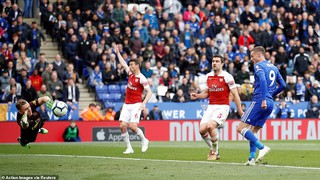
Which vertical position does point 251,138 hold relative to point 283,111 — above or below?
above

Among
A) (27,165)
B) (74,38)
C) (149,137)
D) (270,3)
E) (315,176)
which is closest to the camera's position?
(315,176)

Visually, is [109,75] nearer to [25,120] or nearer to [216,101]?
[25,120]

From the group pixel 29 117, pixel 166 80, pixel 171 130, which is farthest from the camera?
pixel 166 80

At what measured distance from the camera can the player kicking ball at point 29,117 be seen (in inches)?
852

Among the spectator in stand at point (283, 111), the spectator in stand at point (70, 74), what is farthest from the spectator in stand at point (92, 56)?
the spectator in stand at point (283, 111)

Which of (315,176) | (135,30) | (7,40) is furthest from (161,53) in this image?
(315,176)

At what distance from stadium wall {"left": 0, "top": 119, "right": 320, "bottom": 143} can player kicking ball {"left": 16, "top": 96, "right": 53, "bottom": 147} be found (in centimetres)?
1000

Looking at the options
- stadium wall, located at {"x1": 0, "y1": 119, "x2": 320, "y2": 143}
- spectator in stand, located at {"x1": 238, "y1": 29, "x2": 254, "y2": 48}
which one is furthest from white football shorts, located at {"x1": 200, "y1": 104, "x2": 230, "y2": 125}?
spectator in stand, located at {"x1": 238, "y1": 29, "x2": 254, "y2": 48}

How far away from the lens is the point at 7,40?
36.1 meters

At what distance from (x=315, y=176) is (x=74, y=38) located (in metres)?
22.8

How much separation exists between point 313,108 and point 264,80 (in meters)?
19.8

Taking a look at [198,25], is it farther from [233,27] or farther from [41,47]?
[41,47]

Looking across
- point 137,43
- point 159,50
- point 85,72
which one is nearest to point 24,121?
point 85,72

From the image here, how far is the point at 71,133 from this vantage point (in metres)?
32.8
